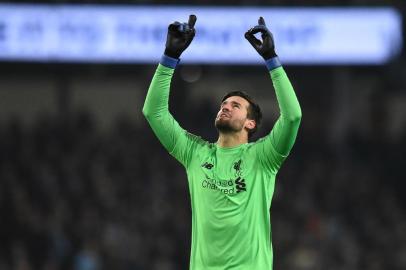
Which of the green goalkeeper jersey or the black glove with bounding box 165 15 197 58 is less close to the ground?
the black glove with bounding box 165 15 197 58

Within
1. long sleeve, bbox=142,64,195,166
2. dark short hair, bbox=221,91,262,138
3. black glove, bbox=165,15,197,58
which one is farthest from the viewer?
dark short hair, bbox=221,91,262,138

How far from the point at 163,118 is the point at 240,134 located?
1.64ft

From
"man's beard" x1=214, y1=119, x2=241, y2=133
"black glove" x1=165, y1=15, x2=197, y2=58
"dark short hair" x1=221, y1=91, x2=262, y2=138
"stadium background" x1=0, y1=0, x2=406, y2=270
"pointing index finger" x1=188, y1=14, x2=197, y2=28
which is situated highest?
"pointing index finger" x1=188, y1=14, x2=197, y2=28

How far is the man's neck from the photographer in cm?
609

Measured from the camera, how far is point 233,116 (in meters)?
5.99

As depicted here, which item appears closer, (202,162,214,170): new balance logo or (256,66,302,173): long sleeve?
(256,66,302,173): long sleeve

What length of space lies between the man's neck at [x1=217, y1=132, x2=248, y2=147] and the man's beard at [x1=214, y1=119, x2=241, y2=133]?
0.07 metres

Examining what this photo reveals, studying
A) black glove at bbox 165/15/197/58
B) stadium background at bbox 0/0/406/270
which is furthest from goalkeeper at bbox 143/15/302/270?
stadium background at bbox 0/0/406/270

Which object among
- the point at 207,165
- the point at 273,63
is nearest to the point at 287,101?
the point at 273,63

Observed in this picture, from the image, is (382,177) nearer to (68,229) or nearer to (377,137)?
(377,137)

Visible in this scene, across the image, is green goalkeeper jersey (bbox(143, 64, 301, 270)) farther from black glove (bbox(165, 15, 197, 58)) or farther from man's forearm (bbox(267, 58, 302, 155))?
black glove (bbox(165, 15, 197, 58))

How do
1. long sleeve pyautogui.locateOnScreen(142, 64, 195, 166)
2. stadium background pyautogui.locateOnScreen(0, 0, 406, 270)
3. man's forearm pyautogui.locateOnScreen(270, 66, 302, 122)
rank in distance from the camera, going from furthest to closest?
1. stadium background pyautogui.locateOnScreen(0, 0, 406, 270)
2. long sleeve pyautogui.locateOnScreen(142, 64, 195, 166)
3. man's forearm pyautogui.locateOnScreen(270, 66, 302, 122)

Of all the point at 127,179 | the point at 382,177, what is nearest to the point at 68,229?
the point at 127,179

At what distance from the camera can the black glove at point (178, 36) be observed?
5914 mm
